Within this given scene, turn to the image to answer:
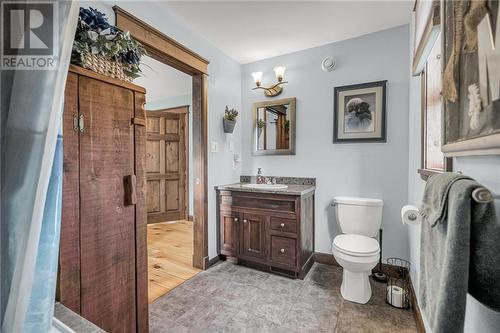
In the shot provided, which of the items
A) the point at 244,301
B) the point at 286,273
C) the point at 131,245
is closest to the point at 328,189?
the point at 286,273

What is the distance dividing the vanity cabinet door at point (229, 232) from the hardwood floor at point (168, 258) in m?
0.39

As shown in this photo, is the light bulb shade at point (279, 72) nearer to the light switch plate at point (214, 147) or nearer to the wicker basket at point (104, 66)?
the light switch plate at point (214, 147)

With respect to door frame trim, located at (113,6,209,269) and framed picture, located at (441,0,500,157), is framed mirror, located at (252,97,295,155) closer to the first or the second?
door frame trim, located at (113,6,209,269)

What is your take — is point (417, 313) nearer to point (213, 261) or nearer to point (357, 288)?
point (357, 288)

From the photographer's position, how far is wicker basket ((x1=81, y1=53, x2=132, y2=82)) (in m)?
1.04

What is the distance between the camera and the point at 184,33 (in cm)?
228

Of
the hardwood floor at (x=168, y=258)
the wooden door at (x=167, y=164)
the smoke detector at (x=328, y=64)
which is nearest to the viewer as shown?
the hardwood floor at (x=168, y=258)

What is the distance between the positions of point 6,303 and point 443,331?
1.18m

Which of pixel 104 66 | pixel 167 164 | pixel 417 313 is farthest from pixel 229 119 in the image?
pixel 417 313

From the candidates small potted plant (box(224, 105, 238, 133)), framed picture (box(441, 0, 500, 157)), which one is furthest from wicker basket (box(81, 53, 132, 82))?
small potted plant (box(224, 105, 238, 133))

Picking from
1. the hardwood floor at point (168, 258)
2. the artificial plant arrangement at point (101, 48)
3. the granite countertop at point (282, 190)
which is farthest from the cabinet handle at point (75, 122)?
the granite countertop at point (282, 190)

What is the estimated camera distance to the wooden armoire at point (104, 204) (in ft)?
3.18

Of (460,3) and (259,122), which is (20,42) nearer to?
(460,3)

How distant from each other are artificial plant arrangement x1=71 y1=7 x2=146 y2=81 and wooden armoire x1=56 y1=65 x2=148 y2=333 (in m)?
0.07
